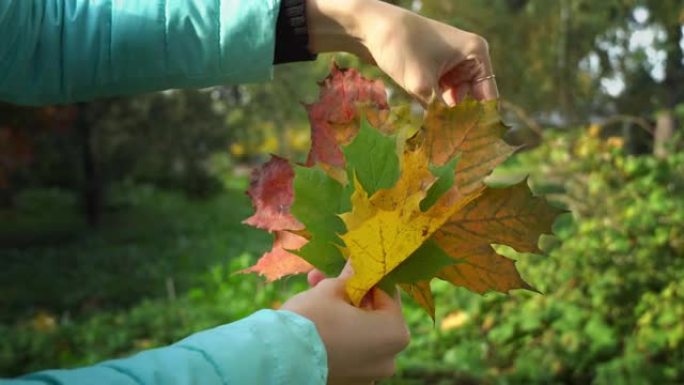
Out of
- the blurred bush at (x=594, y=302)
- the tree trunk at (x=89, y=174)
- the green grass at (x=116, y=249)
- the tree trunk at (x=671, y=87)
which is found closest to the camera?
the blurred bush at (x=594, y=302)

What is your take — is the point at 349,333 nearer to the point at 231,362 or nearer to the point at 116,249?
the point at 231,362

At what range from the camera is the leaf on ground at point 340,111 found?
33.1 inches

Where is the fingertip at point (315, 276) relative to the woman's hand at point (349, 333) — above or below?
below

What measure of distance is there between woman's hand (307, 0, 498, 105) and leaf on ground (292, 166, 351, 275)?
196 mm

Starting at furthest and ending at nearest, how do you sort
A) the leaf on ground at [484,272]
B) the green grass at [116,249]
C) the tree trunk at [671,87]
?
the green grass at [116,249] < the tree trunk at [671,87] < the leaf on ground at [484,272]

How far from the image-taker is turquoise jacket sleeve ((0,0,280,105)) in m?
0.96

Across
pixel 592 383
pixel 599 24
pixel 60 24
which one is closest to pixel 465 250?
pixel 60 24

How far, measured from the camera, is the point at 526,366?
130 inches

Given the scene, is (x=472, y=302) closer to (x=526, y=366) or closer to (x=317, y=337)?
(x=526, y=366)

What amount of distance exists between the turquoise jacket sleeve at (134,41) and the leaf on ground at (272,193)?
0.18 metres

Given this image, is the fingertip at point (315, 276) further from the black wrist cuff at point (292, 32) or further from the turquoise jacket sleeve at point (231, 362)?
the black wrist cuff at point (292, 32)

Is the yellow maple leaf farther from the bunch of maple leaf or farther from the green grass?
the green grass

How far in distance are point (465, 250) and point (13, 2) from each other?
56cm

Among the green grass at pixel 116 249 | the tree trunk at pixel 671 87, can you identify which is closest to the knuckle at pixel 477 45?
the tree trunk at pixel 671 87
